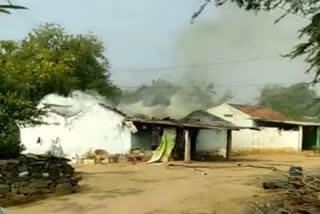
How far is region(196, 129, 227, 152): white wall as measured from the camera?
41594mm

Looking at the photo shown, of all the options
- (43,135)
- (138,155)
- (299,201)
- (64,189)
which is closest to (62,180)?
(64,189)

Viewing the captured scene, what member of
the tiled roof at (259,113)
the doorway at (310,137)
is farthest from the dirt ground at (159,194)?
the doorway at (310,137)

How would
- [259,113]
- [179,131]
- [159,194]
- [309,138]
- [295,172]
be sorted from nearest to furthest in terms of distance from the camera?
[295,172]
[159,194]
[179,131]
[259,113]
[309,138]

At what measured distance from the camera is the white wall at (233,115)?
48.4 m

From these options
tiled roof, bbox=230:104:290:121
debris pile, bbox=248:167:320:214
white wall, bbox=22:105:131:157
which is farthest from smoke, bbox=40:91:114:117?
debris pile, bbox=248:167:320:214

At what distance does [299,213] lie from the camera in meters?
9.66

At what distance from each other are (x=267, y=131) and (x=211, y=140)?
21.1 ft

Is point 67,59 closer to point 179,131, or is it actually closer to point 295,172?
point 179,131

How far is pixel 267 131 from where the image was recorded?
152 feet

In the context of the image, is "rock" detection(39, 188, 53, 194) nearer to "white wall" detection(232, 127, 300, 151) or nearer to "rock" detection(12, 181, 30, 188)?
"rock" detection(12, 181, 30, 188)

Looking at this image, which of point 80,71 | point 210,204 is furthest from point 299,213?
point 80,71

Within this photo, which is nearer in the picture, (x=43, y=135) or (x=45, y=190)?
(x=45, y=190)

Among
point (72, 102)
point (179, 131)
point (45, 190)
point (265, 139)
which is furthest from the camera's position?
point (265, 139)

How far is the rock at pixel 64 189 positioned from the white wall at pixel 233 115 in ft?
108
